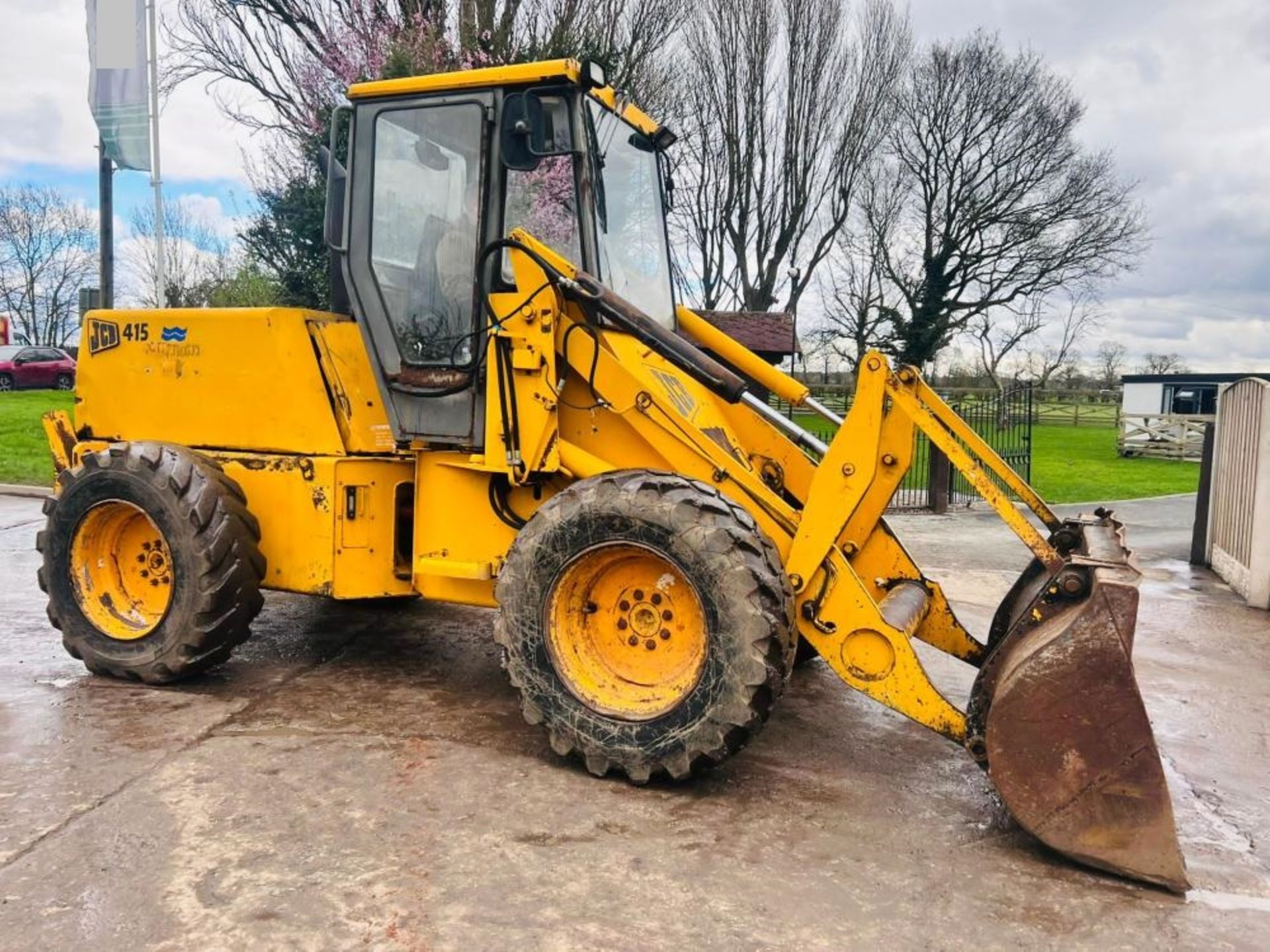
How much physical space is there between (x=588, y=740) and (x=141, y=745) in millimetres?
1864

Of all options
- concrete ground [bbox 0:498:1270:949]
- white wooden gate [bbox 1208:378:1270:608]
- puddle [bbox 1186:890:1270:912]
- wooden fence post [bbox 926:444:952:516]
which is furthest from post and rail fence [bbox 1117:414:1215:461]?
puddle [bbox 1186:890:1270:912]

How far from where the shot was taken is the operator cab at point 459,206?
4523mm

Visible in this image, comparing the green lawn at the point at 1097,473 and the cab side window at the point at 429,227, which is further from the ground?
the cab side window at the point at 429,227

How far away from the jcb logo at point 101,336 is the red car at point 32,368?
29124 mm

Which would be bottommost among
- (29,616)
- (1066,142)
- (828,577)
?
(29,616)

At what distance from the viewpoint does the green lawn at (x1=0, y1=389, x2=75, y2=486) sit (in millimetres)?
12789

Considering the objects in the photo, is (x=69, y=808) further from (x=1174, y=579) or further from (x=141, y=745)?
(x=1174, y=579)

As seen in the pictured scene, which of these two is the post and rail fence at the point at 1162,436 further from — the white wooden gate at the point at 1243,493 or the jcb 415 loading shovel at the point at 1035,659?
the jcb 415 loading shovel at the point at 1035,659

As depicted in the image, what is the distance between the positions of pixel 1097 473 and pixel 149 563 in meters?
19.4

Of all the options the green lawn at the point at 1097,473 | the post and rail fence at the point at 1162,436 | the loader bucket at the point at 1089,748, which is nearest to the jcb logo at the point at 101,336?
the loader bucket at the point at 1089,748

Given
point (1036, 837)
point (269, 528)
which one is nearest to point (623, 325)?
point (269, 528)

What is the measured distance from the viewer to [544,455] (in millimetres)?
4430

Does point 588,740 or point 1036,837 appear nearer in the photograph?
point 1036,837

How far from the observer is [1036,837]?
3.36 metres
